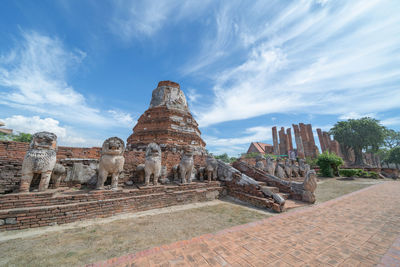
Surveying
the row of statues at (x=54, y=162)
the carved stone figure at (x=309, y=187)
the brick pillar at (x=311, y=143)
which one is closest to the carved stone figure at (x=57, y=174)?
the row of statues at (x=54, y=162)

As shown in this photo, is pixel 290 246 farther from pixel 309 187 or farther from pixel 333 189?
pixel 333 189

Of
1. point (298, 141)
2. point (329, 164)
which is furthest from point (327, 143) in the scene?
point (329, 164)

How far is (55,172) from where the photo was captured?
4.35 meters

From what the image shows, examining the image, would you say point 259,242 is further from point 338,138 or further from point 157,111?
point 338,138

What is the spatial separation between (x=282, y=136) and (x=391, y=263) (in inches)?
1679

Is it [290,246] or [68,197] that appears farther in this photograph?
[68,197]

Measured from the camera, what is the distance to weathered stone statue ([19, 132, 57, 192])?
3654 mm

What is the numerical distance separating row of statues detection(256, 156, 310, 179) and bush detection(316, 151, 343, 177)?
18.2 feet

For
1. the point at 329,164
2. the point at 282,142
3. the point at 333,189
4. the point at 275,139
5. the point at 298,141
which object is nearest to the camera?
the point at 333,189

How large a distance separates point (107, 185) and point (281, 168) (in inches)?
407

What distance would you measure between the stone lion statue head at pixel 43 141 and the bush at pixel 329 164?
70.9 ft

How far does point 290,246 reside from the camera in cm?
271

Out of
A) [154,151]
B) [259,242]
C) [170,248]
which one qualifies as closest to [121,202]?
[154,151]

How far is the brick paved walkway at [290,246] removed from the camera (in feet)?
7.45
